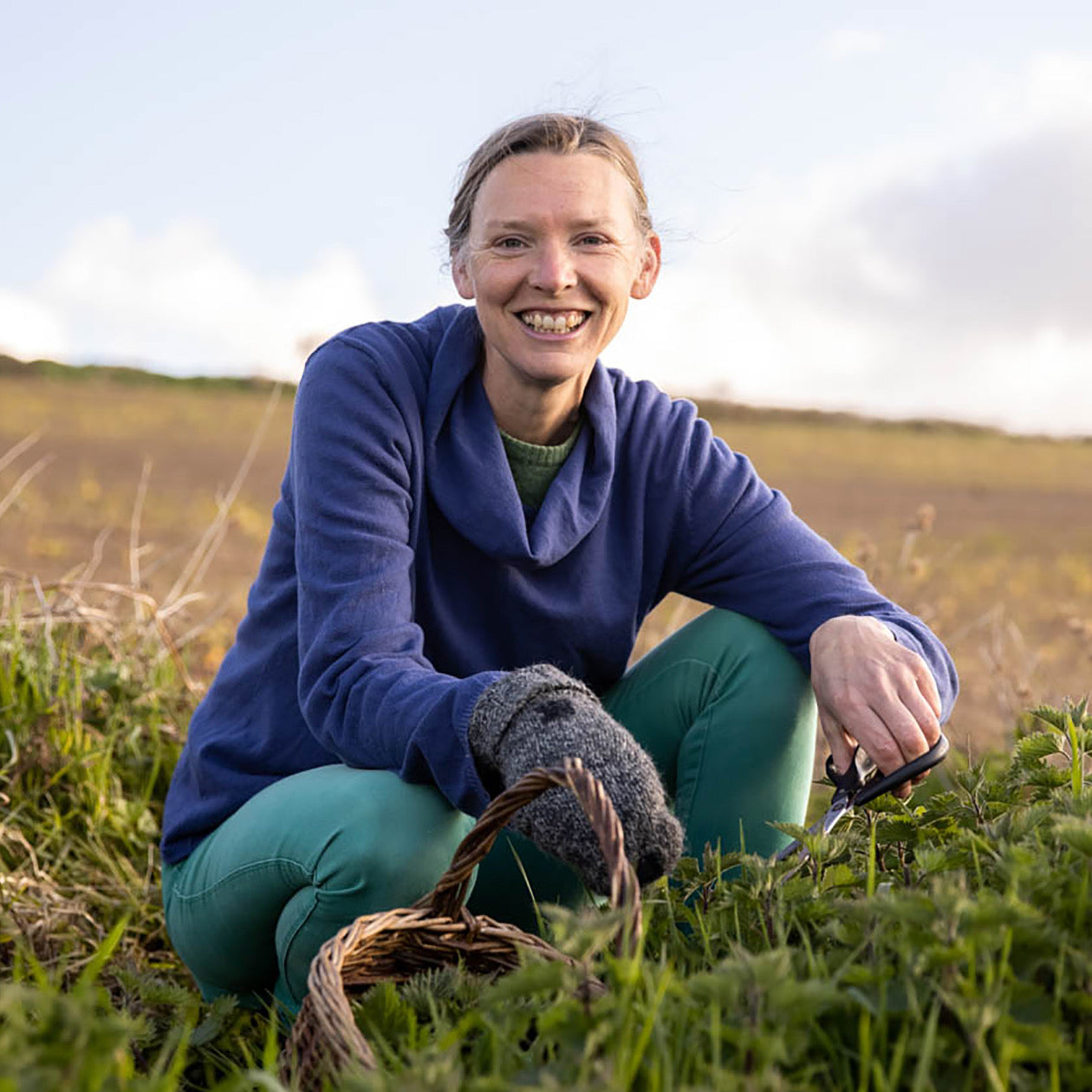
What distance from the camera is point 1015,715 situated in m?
3.87

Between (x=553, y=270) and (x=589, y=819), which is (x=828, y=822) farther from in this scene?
(x=553, y=270)

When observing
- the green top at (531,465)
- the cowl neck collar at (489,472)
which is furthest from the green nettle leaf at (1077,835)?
the green top at (531,465)

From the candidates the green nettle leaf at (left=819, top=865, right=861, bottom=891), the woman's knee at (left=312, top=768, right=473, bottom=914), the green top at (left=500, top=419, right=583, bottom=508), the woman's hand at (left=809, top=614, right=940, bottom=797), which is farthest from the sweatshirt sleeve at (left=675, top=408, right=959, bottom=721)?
the woman's knee at (left=312, top=768, right=473, bottom=914)

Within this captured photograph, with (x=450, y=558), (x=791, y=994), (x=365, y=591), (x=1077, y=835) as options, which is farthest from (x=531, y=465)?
(x=791, y=994)

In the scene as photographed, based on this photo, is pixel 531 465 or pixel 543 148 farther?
pixel 531 465

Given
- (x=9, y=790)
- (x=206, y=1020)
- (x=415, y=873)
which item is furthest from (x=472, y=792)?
(x=9, y=790)

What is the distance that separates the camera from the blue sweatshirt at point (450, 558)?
2.00 m

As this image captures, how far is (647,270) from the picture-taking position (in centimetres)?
244

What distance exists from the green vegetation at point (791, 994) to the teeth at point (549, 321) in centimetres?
90

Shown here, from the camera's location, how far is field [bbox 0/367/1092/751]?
4359 mm

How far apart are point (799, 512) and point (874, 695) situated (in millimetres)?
8914

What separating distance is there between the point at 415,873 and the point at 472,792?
0.20 metres

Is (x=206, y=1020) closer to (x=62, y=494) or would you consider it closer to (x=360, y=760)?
(x=360, y=760)

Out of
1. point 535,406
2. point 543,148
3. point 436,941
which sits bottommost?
point 436,941
